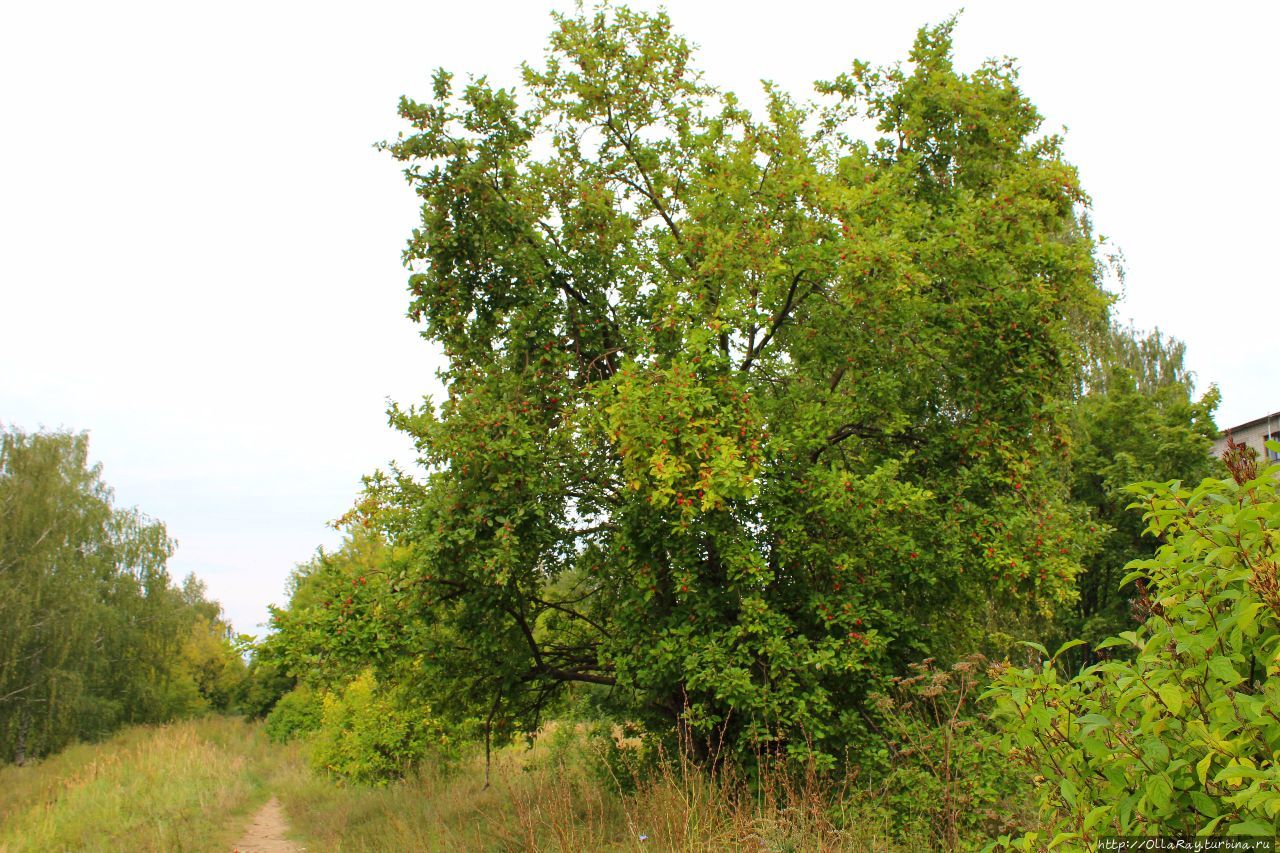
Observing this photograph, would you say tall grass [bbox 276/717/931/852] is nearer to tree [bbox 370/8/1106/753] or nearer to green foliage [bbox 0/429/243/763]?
tree [bbox 370/8/1106/753]

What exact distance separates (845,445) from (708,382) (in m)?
3.17

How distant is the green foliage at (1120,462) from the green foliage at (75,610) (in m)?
30.8

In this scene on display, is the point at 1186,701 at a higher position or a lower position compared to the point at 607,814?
higher

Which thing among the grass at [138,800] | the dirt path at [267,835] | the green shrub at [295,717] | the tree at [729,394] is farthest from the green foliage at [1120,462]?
the green shrub at [295,717]

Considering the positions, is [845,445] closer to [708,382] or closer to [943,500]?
[943,500]

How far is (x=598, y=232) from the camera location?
10.2 meters

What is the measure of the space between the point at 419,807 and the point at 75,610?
2363 cm

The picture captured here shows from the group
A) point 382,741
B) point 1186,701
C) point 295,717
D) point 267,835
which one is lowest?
point 267,835

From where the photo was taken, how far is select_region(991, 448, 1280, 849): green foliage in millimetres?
2012

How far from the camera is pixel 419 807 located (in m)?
11.4

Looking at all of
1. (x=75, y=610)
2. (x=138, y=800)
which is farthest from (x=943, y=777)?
(x=75, y=610)

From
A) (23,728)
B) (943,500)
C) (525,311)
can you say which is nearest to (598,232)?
(525,311)

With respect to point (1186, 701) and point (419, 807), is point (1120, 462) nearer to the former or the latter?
point (419, 807)

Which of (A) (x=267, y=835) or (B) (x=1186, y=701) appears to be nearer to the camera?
(B) (x=1186, y=701)
